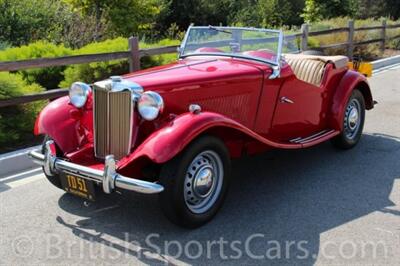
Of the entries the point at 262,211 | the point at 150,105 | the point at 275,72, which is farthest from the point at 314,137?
the point at 150,105

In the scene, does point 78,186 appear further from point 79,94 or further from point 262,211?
point 262,211

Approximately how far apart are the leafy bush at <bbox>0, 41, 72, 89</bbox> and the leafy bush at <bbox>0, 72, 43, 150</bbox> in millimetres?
1497

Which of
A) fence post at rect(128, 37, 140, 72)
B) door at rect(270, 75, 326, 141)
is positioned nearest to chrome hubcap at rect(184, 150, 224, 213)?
door at rect(270, 75, 326, 141)

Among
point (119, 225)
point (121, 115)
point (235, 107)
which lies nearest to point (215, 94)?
point (235, 107)

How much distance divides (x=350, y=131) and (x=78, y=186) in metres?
3.57

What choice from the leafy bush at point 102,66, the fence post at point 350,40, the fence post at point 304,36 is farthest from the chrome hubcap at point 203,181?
the fence post at point 350,40

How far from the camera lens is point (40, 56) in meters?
Result: 8.41

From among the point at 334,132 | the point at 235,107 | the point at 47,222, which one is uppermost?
the point at 235,107

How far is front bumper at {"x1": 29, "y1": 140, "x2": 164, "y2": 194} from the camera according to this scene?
3.73 m

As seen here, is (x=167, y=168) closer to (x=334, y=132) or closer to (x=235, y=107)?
(x=235, y=107)

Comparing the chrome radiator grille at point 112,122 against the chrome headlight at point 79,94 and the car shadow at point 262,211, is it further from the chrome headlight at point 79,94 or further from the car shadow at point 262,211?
the car shadow at point 262,211

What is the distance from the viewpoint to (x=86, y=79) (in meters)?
8.32

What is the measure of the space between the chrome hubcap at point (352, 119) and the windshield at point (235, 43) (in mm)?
1497

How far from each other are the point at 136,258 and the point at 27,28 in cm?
1061
